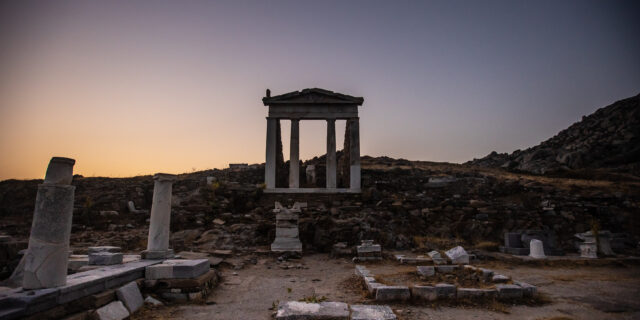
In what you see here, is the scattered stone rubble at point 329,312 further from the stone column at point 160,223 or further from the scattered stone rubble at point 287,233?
the scattered stone rubble at point 287,233

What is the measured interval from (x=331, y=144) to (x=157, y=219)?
12.6m

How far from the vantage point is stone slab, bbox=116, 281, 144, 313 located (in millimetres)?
5434

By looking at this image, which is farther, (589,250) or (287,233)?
(287,233)

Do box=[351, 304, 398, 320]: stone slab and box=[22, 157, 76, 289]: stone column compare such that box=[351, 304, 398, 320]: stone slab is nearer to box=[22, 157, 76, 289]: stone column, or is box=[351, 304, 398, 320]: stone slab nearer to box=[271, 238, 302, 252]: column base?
box=[22, 157, 76, 289]: stone column

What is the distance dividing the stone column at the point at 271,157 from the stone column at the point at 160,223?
10402 mm

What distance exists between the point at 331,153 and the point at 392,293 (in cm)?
1372

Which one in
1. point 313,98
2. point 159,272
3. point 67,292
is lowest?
point 159,272

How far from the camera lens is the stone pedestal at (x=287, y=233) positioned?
11.4 meters

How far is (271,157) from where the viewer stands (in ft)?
63.6

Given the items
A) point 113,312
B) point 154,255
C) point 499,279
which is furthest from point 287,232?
point 113,312

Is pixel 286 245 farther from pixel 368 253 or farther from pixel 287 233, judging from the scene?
pixel 368 253

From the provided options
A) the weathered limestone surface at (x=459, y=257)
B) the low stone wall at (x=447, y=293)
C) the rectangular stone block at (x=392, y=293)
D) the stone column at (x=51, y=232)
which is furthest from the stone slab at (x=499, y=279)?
the stone column at (x=51, y=232)

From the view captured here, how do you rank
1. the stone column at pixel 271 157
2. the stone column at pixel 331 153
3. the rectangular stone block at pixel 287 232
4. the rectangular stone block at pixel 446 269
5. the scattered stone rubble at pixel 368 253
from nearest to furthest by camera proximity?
the rectangular stone block at pixel 446 269, the scattered stone rubble at pixel 368 253, the rectangular stone block at pixel 287 232, the stone column at pixel 271 157, the stone column at pixel 331 153

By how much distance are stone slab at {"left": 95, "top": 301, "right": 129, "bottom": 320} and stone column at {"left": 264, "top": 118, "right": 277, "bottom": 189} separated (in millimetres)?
13663
